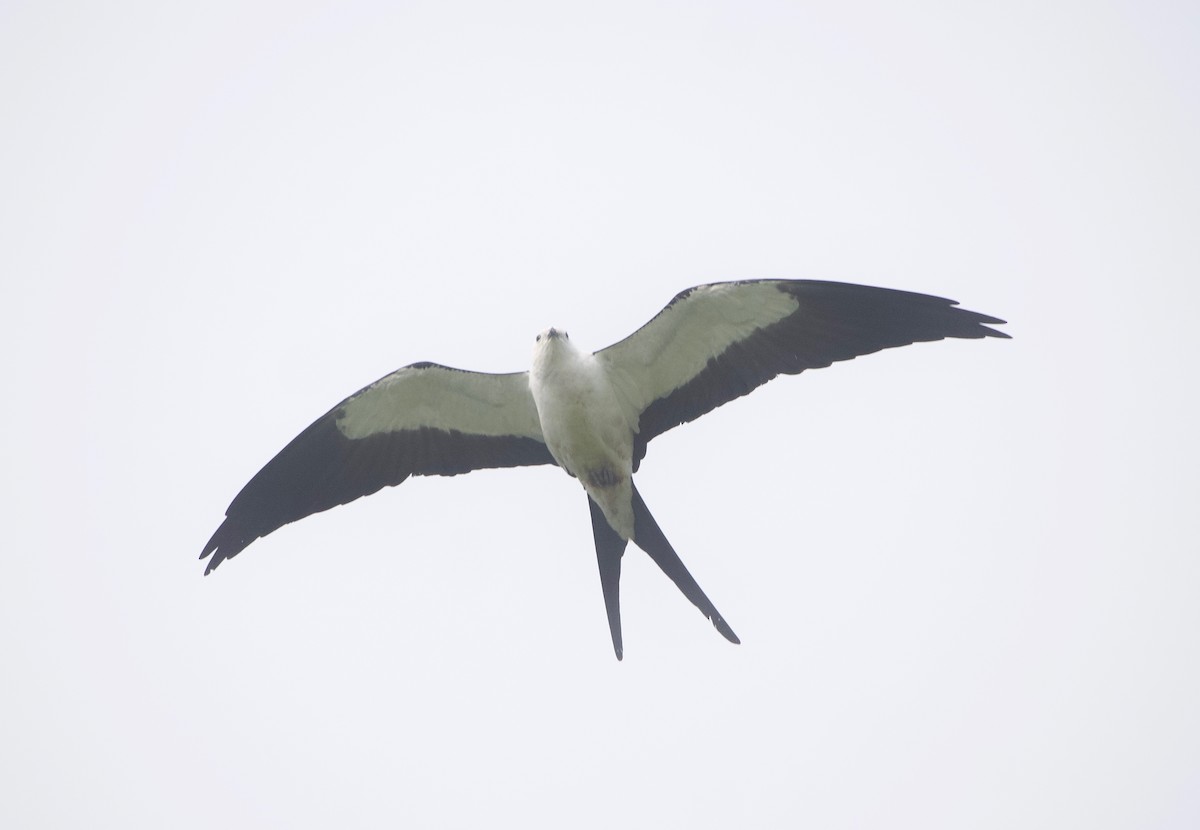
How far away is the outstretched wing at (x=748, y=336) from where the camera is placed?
771 centimetres

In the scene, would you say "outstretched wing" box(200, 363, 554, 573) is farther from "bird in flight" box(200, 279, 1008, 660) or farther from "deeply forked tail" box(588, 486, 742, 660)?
"deeply forked tail" box(588, 486, 742, 660)

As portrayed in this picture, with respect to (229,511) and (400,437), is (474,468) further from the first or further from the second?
(229,511)

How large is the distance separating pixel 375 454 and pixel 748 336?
273cm

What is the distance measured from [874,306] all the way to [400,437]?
11.0 feet

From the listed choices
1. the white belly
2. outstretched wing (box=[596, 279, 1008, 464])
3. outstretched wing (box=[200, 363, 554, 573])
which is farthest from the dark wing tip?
outstretched wing (box=[596, 279, 1008, 464])

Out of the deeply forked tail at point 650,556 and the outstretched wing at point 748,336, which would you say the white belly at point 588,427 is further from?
the outstretched wing at point 748,336

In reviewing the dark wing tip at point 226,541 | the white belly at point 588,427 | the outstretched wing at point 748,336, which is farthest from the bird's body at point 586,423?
the dark wing tip at point 226,541

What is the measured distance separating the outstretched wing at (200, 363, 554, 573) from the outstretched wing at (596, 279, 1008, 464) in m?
0.87

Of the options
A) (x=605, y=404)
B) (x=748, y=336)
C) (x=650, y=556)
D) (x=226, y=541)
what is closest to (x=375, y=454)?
(x=226, y=541)

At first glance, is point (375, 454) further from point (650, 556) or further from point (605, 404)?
point (650, 556)

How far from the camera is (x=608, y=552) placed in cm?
856

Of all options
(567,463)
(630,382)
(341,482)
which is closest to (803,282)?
(630,382)

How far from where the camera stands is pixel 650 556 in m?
8.30

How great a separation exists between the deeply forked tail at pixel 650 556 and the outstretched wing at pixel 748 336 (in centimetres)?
46
